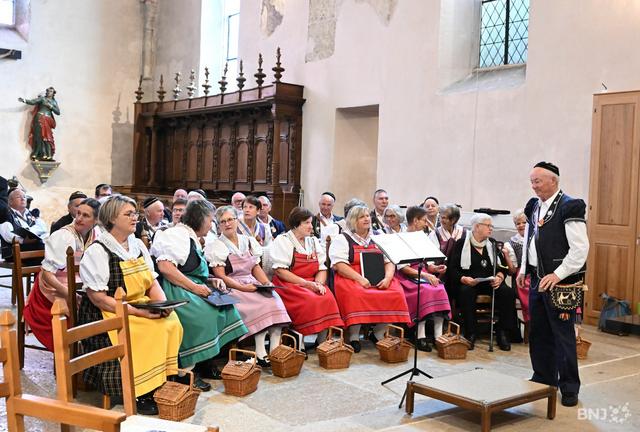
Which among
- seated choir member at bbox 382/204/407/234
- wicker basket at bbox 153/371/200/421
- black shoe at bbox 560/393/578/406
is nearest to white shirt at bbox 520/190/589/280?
black shoe at bbox 560/393/578/406

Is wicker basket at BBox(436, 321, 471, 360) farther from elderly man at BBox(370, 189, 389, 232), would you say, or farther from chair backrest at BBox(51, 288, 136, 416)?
chair backrest at BBox(51, 288, 136, 416)

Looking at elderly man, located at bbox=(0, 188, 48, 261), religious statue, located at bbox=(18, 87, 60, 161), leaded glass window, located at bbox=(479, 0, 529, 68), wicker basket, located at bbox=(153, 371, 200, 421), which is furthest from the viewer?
religious statue, located at bbox=(18, 87, 60, 161)

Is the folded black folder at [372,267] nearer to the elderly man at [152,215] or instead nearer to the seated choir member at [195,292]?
the seated choir member at [195,292]

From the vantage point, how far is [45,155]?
1474cm

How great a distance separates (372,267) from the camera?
6.46 m

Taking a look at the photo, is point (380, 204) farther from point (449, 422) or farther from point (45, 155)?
point (45, 155)

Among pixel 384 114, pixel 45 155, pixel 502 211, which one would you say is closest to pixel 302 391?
pixel 502 211

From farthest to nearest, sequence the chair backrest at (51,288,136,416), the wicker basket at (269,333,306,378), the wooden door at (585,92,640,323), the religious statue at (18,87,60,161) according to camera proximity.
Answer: the religious statue at (18,87,60,161) < the wooden door at (585,92,640,323) < the wicker basket at (269,333,306,378) < the chair backrest at (51,288,136,416)

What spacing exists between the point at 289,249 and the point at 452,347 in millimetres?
1561

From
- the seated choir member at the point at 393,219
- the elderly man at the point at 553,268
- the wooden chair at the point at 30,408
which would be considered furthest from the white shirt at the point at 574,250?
the wooden chair at the point at 30,408

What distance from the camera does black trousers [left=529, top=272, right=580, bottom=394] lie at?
4828mm

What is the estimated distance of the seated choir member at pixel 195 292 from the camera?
5008 millimetres

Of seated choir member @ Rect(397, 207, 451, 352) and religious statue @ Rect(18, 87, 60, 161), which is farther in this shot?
religious statue @ Rect(18, 87, 60, 161)

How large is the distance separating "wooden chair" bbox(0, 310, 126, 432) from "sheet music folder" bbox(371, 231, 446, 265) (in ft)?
9.73
